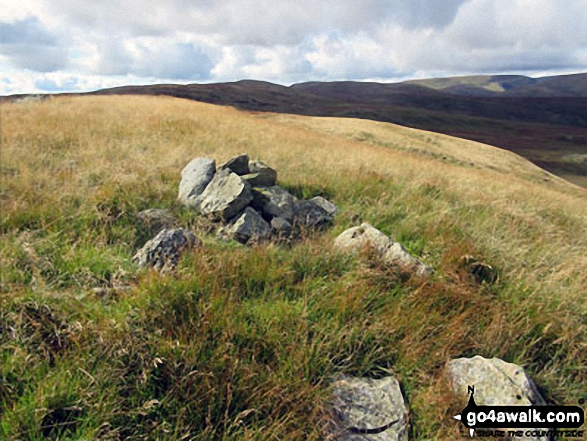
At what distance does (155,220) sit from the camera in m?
4.97

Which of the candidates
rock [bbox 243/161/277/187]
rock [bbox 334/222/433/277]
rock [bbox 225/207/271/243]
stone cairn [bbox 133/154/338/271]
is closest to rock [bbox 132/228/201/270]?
stone cairn [bbox 133/154/338/271]

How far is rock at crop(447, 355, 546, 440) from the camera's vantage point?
114 inches

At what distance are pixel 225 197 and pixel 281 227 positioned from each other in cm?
93

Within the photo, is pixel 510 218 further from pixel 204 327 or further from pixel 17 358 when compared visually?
pixel 17 358

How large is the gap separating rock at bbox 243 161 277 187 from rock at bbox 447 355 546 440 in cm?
410

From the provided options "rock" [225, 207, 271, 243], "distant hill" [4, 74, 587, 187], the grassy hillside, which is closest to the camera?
the grassy hillside

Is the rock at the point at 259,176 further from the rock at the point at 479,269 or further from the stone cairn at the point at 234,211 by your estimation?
the rock at the point at 479,269

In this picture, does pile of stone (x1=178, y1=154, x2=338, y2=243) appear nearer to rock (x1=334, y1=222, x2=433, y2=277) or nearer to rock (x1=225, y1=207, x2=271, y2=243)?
rock (x1=225, y1=207, x2=271, y2=243)

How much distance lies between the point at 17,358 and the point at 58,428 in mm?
645

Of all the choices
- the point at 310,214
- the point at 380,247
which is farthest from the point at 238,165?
the point at 380,247

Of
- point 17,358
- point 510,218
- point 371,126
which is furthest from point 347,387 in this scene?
point 371,126

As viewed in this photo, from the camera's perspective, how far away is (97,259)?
12.6 ft

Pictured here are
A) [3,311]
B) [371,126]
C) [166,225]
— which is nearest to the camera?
[3,311]

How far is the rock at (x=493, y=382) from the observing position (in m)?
2.91
